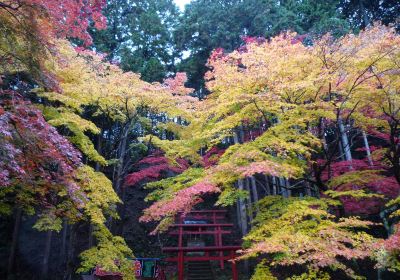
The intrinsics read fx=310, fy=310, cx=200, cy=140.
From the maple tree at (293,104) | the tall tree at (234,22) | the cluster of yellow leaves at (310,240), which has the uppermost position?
the tall tree at (234,22)

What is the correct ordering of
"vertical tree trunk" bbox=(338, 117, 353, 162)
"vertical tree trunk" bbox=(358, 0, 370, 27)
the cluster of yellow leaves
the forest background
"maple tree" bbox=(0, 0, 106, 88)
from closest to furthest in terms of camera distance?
1. the cluster of yellow leaves
2. "maple tree" bbox=(0, 0, 106, 88)
3. the forest background
4. "vertical tree trunk" bbox=(338, 117, 353, 162)
5. "vertical tree trunk" bbox=(358, 0, 370, 27)

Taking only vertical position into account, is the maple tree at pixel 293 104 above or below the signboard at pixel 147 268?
above

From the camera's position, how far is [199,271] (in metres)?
14.4

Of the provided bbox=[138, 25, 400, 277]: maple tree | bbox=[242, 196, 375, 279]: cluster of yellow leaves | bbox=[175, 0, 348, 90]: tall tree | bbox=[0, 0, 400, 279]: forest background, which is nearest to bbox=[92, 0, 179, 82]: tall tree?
bbox=[0, 0, 400, 279]: forest background

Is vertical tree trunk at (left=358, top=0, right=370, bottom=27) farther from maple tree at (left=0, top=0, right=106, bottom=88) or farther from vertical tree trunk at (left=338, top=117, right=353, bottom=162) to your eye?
maple tree at (left=0, top=0, right=106, bottom=88)

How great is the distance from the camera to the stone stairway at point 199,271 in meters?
14.0

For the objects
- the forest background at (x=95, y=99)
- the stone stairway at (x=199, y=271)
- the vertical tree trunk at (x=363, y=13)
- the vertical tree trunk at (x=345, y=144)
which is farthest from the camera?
the vertical tree trunk at (x=363, y=13)

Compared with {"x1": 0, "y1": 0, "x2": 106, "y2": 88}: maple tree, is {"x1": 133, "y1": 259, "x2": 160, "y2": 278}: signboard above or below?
below

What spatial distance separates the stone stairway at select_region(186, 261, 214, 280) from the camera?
551 inches

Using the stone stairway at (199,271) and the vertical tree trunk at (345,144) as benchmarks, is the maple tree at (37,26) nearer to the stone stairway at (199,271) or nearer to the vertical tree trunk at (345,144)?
the vertical tree trunk at (345,144)

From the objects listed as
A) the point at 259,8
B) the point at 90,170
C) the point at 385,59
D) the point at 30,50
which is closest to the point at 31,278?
the point at 90,170

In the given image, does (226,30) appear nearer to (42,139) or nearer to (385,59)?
(385,59)

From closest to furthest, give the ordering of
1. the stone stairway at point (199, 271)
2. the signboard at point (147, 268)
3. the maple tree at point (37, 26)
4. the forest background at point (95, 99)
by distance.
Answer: the maple tree at point (37, 26) → the forest background at point (95, 99) → the signboard at point (147, 268) → the stone stairway at point (199, 271)

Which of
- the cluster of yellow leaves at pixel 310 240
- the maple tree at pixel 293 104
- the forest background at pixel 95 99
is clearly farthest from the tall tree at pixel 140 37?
the cluster of yellow leaves at pixel 310 240
